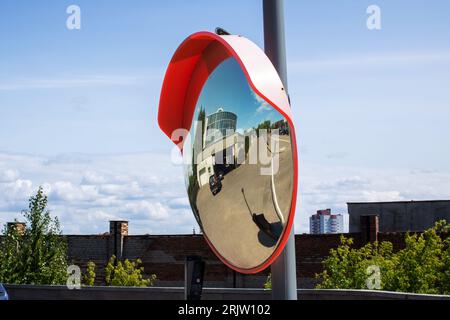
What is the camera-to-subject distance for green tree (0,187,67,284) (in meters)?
22.5

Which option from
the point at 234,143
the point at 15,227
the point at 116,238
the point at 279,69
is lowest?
the point at 116,238

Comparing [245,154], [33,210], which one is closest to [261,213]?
[245,154]

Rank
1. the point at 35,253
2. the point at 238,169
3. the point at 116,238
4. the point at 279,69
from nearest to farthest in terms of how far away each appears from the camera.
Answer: the point at 238,169 < the point at 279,69 < the point at 35,253 < the point at 116,238

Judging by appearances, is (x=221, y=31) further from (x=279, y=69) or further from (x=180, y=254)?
(x=180, y=254)

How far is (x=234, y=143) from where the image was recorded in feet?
19.3

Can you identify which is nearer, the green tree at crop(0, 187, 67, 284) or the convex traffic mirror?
the convex traffic mirror

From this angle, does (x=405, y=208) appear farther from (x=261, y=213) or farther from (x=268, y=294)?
(x=261, y=213)

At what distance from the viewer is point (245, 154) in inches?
224

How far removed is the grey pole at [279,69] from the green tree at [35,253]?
17.4 metres

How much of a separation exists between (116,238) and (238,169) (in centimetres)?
2978

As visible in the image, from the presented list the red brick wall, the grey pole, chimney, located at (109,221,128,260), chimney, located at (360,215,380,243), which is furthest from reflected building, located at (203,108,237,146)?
chimney, located at (109,221,128,260)

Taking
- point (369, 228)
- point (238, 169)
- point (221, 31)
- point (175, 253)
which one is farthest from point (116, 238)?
point (238, 169)

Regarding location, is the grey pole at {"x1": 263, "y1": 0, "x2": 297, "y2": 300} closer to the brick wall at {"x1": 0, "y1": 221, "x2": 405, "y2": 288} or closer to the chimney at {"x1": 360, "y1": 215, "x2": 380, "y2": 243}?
the chimney at {"x1": 360, "y1": 215, "x2": 380, "y2": 243}

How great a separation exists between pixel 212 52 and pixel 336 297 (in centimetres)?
812
